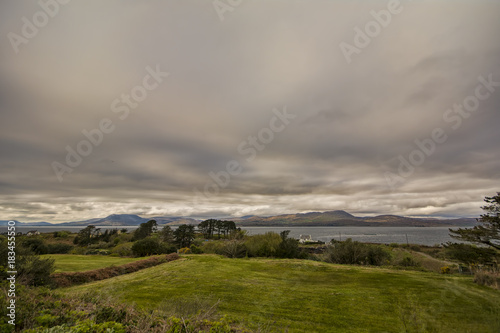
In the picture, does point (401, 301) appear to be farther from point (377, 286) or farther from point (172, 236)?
point (172, 236)

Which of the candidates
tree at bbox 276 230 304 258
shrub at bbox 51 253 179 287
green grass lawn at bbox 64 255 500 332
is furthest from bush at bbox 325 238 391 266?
shrub at bbox 51 253 179 287

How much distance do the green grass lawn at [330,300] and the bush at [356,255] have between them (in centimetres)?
1133

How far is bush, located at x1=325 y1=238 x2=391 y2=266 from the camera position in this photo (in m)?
24.0

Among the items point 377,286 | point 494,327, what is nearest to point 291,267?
point 377,286

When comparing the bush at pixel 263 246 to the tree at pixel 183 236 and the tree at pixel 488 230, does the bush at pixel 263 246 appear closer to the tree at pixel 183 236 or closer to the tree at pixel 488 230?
the tree at pixel 488 230

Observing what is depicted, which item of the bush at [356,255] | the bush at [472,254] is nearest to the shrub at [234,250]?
the bush at [356,255]

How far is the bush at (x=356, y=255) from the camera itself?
24.0 metres

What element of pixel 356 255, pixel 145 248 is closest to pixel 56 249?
pixel 145 248

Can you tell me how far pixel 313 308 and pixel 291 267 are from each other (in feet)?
32.7

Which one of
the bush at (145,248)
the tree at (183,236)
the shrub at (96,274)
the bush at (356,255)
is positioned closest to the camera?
the shrub at (96,274)

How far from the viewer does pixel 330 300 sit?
339 inches

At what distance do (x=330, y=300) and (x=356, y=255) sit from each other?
1791 cm

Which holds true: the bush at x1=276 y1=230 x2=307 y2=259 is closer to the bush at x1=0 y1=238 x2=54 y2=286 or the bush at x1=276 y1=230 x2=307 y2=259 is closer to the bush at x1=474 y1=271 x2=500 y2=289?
the bush at x1=474 y1=271 x2=500 y2=289

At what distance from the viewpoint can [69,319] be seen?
12.9 ft
